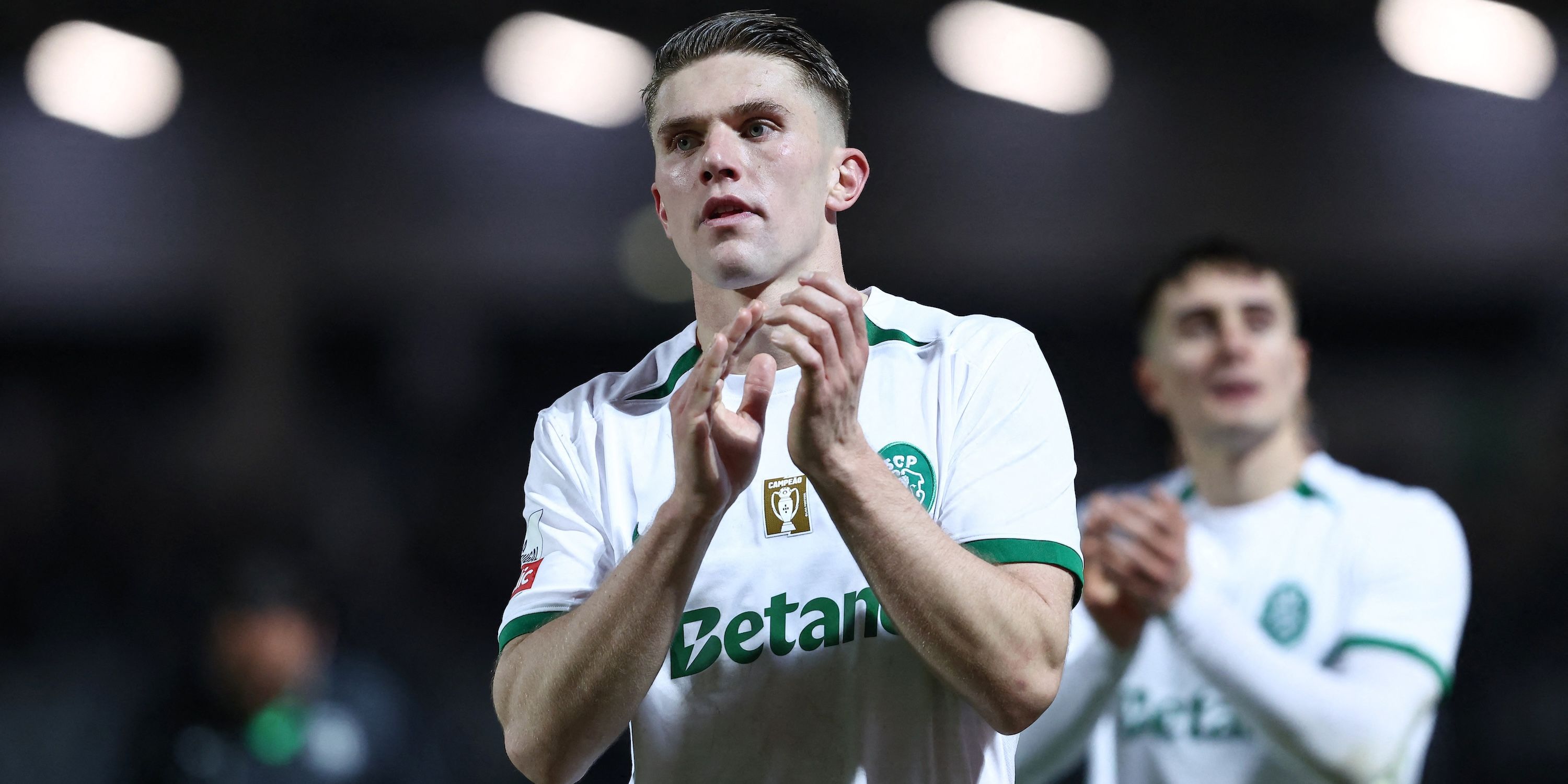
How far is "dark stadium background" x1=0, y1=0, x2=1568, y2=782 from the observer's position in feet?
13.9

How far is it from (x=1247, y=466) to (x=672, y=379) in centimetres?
230

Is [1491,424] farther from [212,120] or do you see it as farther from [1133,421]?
[212,120]

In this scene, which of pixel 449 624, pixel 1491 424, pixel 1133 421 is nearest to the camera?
pixel 1133 421

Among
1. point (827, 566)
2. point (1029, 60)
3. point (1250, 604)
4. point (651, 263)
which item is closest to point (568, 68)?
point (651, 263)

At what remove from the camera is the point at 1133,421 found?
156 inches

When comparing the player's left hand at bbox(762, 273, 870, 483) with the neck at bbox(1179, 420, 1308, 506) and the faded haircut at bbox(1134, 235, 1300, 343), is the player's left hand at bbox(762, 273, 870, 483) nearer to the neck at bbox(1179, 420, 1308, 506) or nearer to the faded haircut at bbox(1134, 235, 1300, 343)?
the neck at bbox(1179, 420, 1308, 506)

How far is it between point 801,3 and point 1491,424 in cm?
287

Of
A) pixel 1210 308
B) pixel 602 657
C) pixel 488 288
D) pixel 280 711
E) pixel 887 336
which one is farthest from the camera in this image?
pixel 488 288

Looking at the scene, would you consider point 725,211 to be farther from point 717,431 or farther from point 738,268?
point 717,431

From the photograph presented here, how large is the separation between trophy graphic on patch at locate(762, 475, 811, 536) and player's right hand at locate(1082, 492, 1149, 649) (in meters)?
1.19

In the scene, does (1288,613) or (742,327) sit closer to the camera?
(742,327)

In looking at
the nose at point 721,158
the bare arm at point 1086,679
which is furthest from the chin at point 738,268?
the bare arm at point 1086,679

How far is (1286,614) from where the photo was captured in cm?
331

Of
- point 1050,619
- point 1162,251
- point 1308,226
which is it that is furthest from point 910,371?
point 1308,226
